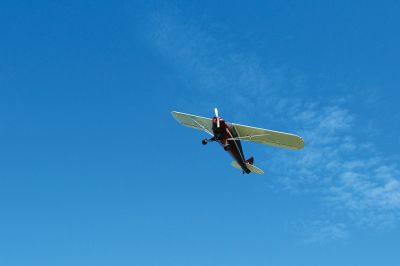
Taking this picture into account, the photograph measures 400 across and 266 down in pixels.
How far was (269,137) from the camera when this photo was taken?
195 ft

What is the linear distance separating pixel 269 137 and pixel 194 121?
7291mm

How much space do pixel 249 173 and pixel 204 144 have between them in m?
9.10

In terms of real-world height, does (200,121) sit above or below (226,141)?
above

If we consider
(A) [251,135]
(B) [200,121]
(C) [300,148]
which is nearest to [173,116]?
(B) [200,121]

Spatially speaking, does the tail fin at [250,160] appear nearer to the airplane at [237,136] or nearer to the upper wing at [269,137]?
the airplane at [237,136]

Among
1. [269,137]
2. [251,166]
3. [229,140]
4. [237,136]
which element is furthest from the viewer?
[251,166]

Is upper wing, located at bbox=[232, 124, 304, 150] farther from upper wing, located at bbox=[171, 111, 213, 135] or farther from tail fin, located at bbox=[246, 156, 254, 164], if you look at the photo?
upper wing, located at bbox=[171, 111, 213, 135]

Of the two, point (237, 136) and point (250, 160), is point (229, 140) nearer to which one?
point (237, 136)

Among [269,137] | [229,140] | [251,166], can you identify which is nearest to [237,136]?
[229,140]

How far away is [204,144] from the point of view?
5397 centimetres

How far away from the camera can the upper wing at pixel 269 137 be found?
58031 millimetres

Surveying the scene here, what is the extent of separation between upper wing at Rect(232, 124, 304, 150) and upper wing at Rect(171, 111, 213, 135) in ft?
12.2

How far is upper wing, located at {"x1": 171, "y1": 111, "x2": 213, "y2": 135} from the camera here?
202 feet

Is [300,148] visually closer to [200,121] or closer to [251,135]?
[251,135]
